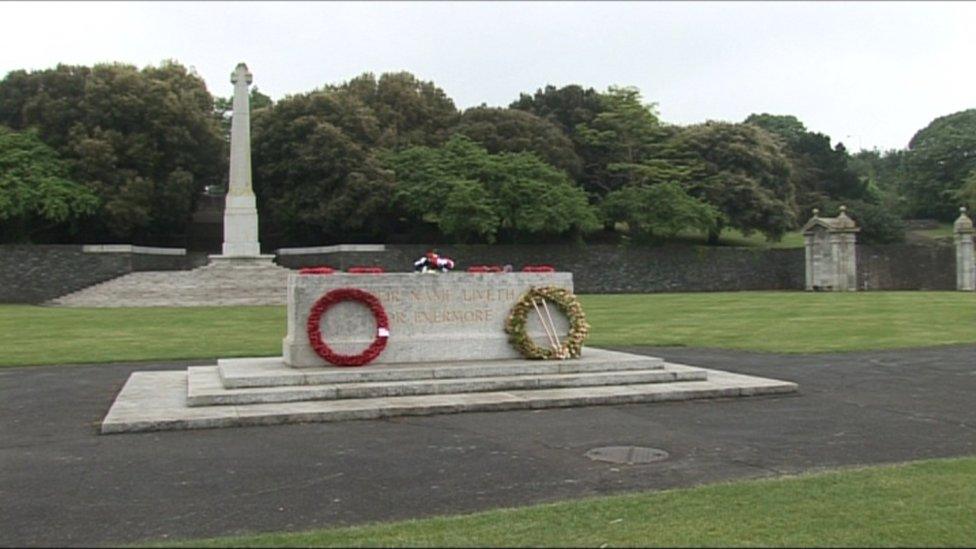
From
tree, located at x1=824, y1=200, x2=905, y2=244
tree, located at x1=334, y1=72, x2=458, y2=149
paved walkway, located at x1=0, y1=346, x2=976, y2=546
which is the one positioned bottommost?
paved walkway, located at x1=0, y1=346, x2=976, y2=546

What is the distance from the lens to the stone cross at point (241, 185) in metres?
39.2

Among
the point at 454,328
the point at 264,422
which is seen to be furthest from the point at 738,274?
the point at 264,422

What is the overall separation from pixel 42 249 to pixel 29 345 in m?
22.4

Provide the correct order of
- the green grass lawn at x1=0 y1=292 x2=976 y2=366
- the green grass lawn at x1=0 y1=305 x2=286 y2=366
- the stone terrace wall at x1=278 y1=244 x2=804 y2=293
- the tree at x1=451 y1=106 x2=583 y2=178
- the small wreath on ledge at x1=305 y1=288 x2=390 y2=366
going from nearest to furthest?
the small wreath on ledge at x1=305 y1=288 x2=390 y2=366
the green grass lawn at x1=0 y1=305 x2=286 y2=366
the green grass lawn at x1=0 y1=292 x2=976 y2=366
the stone terrace wall at x1=278 y1=244 x2=804 y2=293
the tree at x1=451 y1=106 x2=583 y2=178

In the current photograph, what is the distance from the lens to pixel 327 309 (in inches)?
486

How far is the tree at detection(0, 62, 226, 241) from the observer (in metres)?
42.2

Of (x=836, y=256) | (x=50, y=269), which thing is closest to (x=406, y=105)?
(x=50, y=269)

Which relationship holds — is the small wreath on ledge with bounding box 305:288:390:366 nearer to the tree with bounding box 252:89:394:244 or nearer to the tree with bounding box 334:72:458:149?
the tree with bounding box 252:89:394:244

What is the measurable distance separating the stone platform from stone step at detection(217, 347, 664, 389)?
14 mm

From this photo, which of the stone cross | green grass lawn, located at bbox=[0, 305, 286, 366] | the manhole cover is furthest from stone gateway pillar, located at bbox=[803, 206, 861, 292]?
the manhole cover

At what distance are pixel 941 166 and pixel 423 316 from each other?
162ft

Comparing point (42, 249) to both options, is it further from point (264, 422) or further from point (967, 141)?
point (967, 141)

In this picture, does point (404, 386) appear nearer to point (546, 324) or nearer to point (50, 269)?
point (546, 324)

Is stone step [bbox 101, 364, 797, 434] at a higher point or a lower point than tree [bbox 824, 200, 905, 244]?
lower
